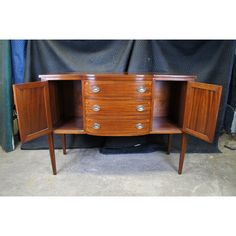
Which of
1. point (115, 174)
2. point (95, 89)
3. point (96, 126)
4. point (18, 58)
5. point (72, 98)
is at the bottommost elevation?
point (115, 174)

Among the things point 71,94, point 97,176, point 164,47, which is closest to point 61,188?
point 97,176

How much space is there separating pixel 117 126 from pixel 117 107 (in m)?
0.15

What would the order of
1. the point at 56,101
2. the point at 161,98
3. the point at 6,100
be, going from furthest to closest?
the point at 6,100
the point at 161,98
the point at 56,101

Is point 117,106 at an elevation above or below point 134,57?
below

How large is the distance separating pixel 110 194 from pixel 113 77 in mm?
891

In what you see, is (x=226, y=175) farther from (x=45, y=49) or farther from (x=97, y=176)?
(x=45, y=49)

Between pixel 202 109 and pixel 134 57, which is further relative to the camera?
pixel 134 57

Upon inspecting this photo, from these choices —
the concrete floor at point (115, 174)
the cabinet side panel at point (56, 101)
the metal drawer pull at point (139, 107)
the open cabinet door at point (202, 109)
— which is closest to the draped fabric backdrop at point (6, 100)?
the concrete floor at point (115, 174)

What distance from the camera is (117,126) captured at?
59.6 inches

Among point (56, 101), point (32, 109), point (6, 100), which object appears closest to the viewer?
point (32, 109)

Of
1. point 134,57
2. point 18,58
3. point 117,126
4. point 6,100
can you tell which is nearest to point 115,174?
point 117,126

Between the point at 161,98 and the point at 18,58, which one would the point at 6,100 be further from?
the point at 161,98

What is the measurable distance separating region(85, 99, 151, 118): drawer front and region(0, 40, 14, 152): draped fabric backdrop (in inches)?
41.5

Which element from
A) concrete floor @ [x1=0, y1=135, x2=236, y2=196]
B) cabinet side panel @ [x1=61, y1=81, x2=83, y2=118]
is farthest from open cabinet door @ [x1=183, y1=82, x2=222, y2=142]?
cabinet side panel @ [x1=61, y1=81, x2=83, y2=118]
